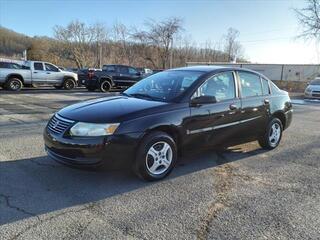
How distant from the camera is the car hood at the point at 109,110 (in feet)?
14.8

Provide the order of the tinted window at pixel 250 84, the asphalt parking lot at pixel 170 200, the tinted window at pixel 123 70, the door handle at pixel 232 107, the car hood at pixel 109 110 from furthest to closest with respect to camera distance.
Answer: the tinted window at pixel 123 70 < the tinted window at pixel 250 84 < the door handle at pixel 232 107 < the car hood at pixel 109 110 < the asphalt parking lot at pixel 170 200

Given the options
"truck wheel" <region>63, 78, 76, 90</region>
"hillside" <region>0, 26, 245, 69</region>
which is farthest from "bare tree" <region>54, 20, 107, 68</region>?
A: "truck wheel" <region>63, 78, 76, 90</region>

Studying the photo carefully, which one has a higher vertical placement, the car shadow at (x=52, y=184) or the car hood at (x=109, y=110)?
the car hood at (x=109, y=110)

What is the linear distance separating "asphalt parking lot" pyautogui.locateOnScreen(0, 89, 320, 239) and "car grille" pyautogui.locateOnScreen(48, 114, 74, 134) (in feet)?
2.06

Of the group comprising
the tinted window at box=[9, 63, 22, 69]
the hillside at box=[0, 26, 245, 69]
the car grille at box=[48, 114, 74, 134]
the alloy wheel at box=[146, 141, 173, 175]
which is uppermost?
the hillside at box=[0, 26, 245, 69]

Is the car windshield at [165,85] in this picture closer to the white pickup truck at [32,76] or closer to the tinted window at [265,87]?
the tinted window at [265,87]

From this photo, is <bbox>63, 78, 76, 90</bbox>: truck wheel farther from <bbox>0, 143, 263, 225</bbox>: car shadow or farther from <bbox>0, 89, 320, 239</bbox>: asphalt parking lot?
<bbox>0, 143, 263, 225</bbox>: car shadow

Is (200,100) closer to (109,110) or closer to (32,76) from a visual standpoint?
(109,110)

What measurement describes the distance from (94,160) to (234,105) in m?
2.54

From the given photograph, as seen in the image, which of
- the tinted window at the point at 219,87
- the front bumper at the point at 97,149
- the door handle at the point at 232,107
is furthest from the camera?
the door handle at the point at 232,107

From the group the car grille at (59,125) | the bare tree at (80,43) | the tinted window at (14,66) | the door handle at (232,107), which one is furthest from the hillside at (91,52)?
the car grille at (59,125)

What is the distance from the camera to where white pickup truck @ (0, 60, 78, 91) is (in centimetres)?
1962

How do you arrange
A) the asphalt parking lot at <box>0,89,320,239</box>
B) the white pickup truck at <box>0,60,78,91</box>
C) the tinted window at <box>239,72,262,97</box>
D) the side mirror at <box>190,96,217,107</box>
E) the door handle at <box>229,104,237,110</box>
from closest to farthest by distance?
the asphalt parking lot at <box>0,89,320,239</box>, the side mirror at <box>190,96,217,107</box>, the door handle at <box>229,104,237,110</box>, the tinted window at <box>239,72,262,97</box>, the white pickup truck at <box>0,60,78,91</box>

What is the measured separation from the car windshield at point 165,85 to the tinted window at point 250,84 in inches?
36.7
